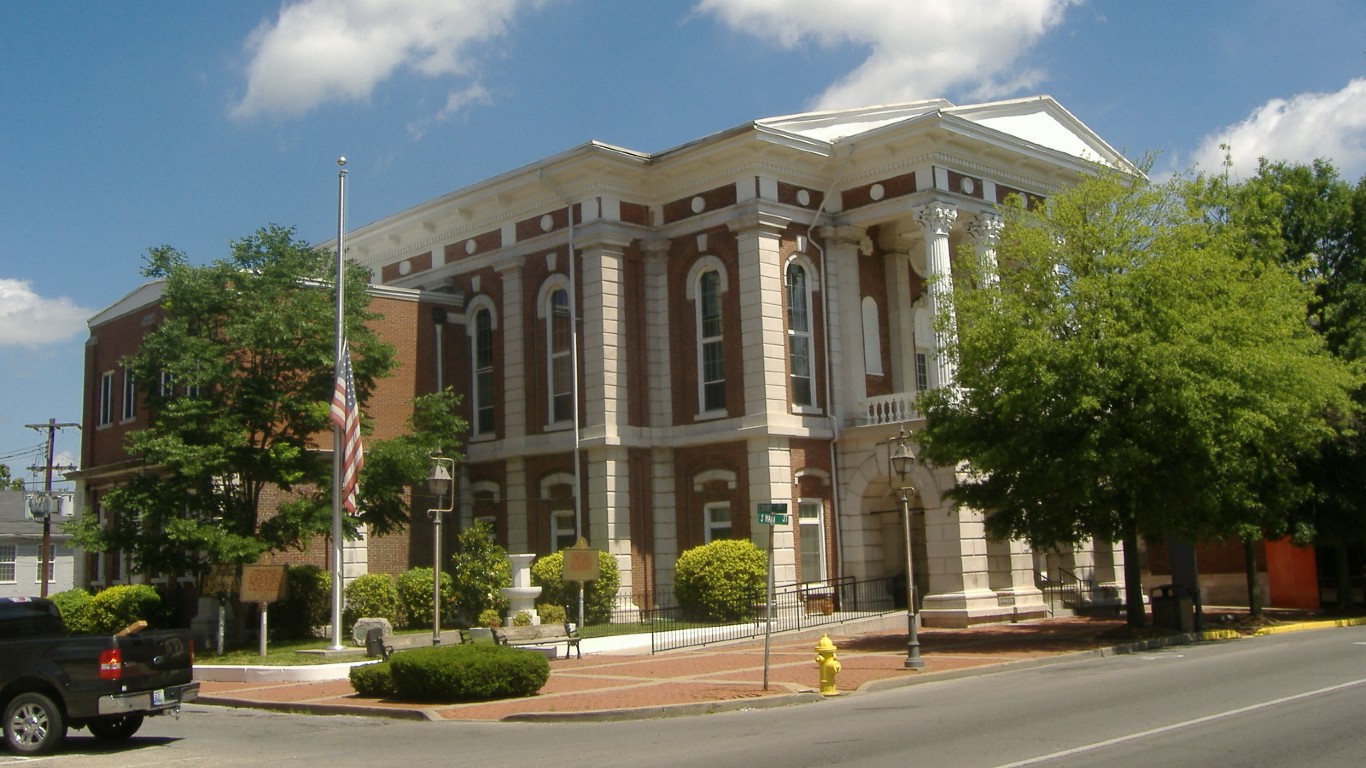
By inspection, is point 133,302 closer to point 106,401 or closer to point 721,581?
point 106,401

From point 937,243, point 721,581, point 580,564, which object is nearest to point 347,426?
point 580,564

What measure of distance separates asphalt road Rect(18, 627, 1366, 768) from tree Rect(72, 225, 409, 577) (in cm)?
893

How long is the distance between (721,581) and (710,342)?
6741mm

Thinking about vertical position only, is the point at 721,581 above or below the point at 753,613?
above

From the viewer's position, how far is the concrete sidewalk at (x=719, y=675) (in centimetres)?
1689

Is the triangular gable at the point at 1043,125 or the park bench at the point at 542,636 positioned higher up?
the triangular gable at the point at 1043,125

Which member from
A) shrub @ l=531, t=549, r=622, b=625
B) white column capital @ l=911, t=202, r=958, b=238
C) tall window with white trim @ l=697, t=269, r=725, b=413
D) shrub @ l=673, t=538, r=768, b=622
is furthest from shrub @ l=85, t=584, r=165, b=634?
white column capital @ l=911, t=202, r=958, b=238

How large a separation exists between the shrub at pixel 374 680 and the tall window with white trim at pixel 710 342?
14748 millimetres

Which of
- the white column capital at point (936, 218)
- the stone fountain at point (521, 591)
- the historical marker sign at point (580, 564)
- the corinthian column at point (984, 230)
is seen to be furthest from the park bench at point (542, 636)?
the corinthian column at point (984, 230)

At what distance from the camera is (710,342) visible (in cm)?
3244

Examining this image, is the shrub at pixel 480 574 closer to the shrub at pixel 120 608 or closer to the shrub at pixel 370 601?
the shrub at pixel 370 601

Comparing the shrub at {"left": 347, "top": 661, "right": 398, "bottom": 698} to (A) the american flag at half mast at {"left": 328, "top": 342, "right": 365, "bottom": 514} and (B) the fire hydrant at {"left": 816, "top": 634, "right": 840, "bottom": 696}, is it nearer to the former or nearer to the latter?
(B) the fire hydrant at {"left": 816, "top": 634, "right": 840, "bottom": 696}

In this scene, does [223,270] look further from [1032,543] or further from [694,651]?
[1032,543]

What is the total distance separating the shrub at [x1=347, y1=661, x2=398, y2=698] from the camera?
1869cm
